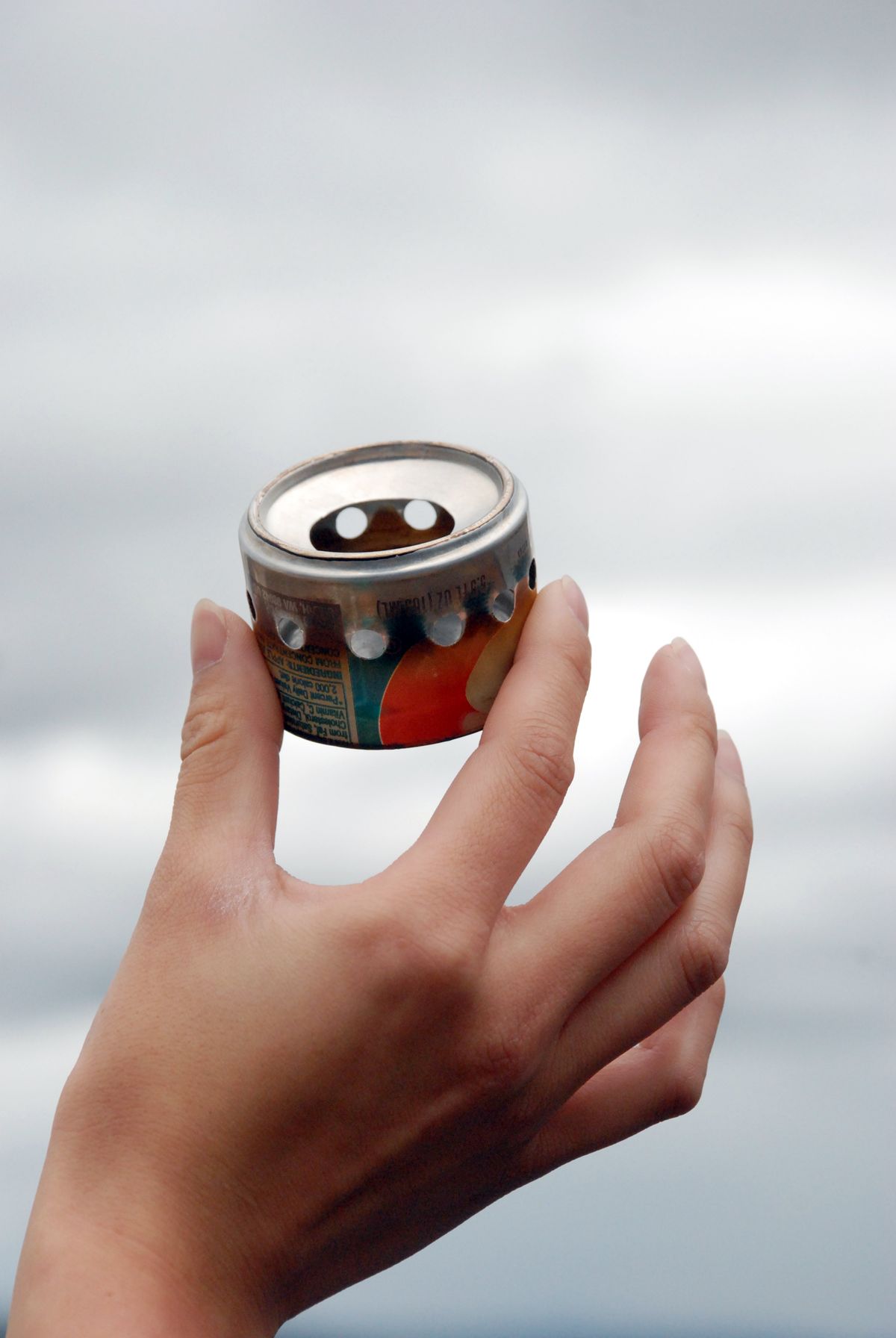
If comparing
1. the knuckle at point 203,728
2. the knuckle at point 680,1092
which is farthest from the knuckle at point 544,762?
the knuckle at point 680,1092

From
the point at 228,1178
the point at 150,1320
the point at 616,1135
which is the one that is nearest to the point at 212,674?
the point at 228,1178

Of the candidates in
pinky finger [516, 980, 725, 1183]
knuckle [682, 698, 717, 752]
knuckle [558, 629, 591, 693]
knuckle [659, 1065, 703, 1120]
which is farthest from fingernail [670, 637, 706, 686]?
knuckle [659, 1065, 703, 1120]

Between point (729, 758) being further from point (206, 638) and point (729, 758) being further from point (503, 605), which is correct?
point (206, 638)

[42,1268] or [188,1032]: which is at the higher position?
[188,1032]

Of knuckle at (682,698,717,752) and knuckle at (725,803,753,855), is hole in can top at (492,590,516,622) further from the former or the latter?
knuckle at (725,803,753,855)

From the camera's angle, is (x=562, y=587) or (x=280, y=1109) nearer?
(x=280, y=1109)

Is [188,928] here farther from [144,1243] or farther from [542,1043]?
[542,1043]

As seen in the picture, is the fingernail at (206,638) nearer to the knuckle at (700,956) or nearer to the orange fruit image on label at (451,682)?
the orange fruit image on label at (451,682)
